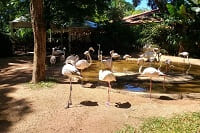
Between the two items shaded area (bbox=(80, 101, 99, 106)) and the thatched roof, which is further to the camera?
the thatched roof

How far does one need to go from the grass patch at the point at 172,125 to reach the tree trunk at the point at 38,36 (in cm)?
489

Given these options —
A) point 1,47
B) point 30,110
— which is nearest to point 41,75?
point 30,110

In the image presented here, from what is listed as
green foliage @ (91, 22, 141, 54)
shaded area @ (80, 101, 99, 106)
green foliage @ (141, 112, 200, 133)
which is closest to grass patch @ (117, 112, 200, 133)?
green foliage @ (141, 112, 200, 133)

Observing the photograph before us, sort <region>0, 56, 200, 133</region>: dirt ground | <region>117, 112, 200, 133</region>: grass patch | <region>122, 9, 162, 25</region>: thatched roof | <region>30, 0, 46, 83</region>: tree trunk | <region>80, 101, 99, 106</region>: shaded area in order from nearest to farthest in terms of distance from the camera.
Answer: <region>117, 112, 200, 133</region>: grass patch < <region>0, 56, 200, 133</region>: dirt ground < <region>80, 101, 99, 106</region>: shaded area < <region>30, 0, 46, 83</region>: tree trunk < <region>122, 9, 162, 25</region>: thatched roof

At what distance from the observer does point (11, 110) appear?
951 cm

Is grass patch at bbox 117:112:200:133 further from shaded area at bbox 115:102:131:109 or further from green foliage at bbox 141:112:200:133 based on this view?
shaded area at bbox 115:102:131:109

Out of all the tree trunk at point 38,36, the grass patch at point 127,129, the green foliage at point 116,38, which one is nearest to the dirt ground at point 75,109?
the grass patch at point 127,129

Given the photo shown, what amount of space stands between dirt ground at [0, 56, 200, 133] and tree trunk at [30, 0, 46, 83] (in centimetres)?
Result: 70

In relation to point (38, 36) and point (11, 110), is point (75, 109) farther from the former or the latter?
point (38, 36)

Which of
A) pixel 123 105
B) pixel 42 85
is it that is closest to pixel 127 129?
pixel 123 105

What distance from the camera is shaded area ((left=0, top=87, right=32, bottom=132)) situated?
873 cm

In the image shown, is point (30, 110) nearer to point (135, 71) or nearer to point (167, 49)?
point (135, 71)

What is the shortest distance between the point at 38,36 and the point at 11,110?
3396mm

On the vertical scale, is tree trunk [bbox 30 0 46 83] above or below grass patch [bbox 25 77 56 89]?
above
